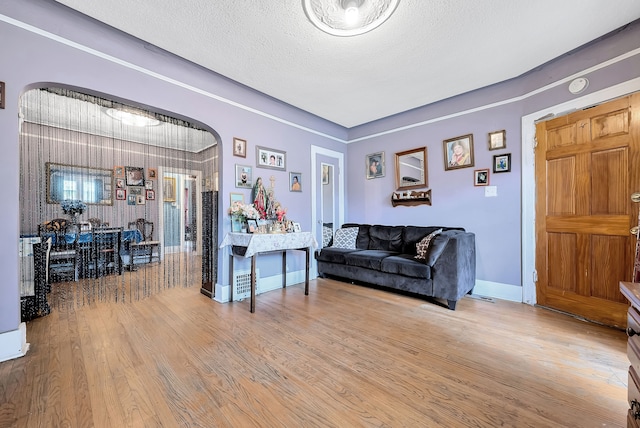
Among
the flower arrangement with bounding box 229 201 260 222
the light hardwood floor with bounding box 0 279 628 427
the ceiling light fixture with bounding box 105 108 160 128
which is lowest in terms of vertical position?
the light hardwood floor with bounding box 0 279 628 427

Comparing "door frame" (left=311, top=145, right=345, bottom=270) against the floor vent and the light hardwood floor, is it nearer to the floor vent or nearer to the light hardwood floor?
the floor vent

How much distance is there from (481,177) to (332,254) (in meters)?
2.39

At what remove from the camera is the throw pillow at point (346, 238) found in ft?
14.2

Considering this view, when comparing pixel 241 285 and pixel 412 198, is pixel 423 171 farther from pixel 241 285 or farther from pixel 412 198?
pixel 241 285

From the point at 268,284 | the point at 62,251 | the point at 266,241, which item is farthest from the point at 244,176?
the point at 62,251

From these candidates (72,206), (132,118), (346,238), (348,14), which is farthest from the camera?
(346,238)

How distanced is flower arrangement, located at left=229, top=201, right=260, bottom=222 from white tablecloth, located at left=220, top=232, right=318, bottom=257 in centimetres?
24

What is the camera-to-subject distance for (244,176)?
11.1ft

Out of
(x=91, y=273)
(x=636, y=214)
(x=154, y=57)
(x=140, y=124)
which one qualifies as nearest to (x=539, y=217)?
(x=636, y=214)

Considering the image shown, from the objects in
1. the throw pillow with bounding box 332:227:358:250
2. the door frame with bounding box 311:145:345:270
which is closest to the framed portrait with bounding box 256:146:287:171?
the door frame with bounding box 311:145:345:270

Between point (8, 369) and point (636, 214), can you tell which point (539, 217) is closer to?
point (636, 214)

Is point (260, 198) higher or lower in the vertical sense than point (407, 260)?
higher

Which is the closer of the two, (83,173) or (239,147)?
(239,147)

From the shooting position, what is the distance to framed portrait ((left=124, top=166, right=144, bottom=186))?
4637 mm
